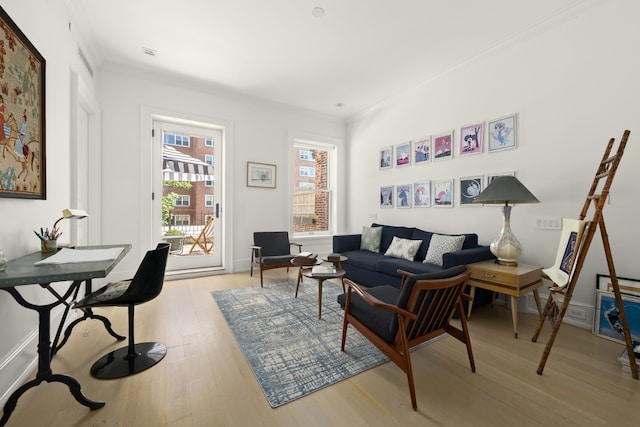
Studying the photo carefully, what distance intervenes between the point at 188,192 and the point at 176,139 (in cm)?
88

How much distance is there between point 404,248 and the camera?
3.68 m

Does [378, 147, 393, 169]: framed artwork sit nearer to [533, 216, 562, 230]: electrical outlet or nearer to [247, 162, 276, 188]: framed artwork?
[247, 162, 276, 188]: framed artwork

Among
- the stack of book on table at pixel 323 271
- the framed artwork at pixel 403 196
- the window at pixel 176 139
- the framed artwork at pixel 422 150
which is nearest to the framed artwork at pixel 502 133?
the framed artwork at pixel 422 150

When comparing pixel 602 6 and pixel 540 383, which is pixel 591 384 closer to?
pixel 540 383

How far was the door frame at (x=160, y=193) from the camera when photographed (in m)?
A: 3.96

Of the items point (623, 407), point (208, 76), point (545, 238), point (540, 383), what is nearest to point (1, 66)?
point (208, 76)

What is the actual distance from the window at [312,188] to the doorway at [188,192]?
1493 mm

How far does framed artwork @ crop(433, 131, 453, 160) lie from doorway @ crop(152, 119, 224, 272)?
3.54 m

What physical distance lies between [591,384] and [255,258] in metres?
3.84

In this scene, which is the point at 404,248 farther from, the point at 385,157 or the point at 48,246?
the point at 48,246

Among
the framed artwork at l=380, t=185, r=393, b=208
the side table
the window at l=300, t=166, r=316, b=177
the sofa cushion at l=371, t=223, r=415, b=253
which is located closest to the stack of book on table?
the side table

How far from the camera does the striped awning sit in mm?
4266

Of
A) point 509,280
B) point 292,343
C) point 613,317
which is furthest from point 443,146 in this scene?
point 292,343

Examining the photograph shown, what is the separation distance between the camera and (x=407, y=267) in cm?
314
